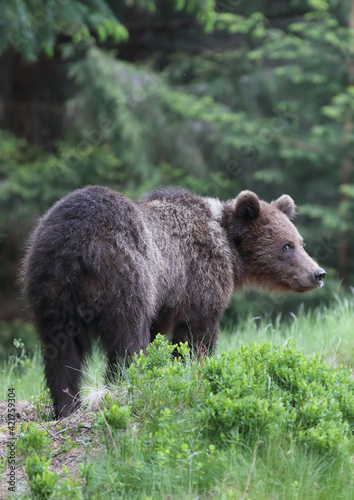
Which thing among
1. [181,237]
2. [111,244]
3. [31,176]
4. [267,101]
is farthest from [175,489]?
[267,101]

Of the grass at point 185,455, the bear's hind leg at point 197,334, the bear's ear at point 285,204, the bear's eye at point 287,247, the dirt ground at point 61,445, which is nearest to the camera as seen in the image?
the grass at point 185,455

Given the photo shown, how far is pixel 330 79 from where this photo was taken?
1446 centimetres

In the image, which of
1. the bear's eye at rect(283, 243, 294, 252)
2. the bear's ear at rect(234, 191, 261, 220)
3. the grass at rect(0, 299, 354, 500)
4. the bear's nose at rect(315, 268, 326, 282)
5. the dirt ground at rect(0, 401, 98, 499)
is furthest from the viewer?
the bear's eye at rect(283, 243, 294, 252)

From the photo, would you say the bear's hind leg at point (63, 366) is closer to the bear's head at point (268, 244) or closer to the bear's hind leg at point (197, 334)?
the bear's hind leg at point (197, 334)

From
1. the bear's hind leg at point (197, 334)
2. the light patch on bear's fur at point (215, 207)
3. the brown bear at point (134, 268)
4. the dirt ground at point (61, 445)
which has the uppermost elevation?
the light patch on bear's fur at point (215, 207)

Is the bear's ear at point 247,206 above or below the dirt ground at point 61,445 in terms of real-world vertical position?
above

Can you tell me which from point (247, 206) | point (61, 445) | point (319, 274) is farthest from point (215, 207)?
point (61, 445)

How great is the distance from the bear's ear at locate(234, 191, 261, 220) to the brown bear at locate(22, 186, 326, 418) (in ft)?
0.04

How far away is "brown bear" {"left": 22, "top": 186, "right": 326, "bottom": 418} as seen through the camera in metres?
4.99

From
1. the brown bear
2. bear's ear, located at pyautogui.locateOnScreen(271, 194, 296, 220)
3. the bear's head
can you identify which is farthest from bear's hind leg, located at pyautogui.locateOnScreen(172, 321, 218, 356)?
bear's ear, located at pyautogui.locateOnScreen(271, 194, 296, 220)

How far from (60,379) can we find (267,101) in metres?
11.8

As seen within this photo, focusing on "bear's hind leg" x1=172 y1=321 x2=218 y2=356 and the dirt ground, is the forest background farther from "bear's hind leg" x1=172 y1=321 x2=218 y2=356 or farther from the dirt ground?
the dirt ground

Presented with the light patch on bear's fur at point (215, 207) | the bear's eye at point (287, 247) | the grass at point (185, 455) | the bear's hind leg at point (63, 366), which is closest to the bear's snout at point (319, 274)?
the bear's eye at point (287, 247)

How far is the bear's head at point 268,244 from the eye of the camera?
667 cm
